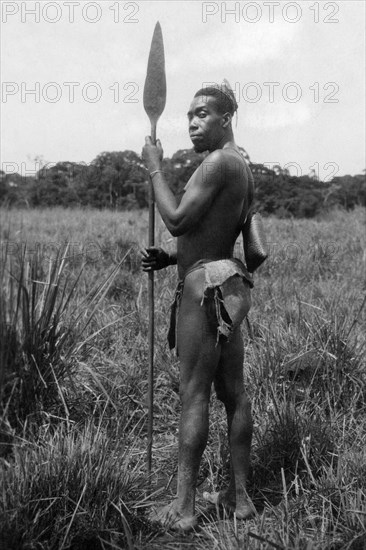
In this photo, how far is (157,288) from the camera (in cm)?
510

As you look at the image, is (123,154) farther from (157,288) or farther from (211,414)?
(211,414)

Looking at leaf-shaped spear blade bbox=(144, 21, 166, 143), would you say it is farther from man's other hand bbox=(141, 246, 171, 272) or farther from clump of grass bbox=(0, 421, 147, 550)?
clump of grass bbox=(0, 421, 147, 550)

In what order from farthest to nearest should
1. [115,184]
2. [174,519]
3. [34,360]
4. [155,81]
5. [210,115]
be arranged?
1. [115,184]
2. [34,360]
3. [155,81]
4. [210,115]
5. [174,519]

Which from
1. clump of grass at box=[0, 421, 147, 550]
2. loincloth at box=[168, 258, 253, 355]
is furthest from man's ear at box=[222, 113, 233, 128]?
clump of grass at box=[0, 421, 147, 550]

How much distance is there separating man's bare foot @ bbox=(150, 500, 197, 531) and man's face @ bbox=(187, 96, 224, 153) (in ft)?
4.49

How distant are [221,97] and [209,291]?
0.75m

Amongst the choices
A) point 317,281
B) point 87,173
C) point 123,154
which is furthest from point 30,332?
point 123,154

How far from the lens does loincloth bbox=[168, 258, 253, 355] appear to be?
8.16 feet

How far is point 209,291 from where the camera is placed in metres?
2.50

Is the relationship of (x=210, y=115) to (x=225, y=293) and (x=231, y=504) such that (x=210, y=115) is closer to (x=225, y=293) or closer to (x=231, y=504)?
(x=225, y=293)

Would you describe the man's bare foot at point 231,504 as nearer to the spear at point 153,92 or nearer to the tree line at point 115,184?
the spear at point 153,92

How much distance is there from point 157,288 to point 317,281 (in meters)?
1.44

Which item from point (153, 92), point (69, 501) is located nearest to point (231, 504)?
point (69, 501)

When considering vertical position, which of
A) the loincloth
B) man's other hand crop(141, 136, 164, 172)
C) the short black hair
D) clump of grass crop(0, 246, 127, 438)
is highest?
the short black hair
